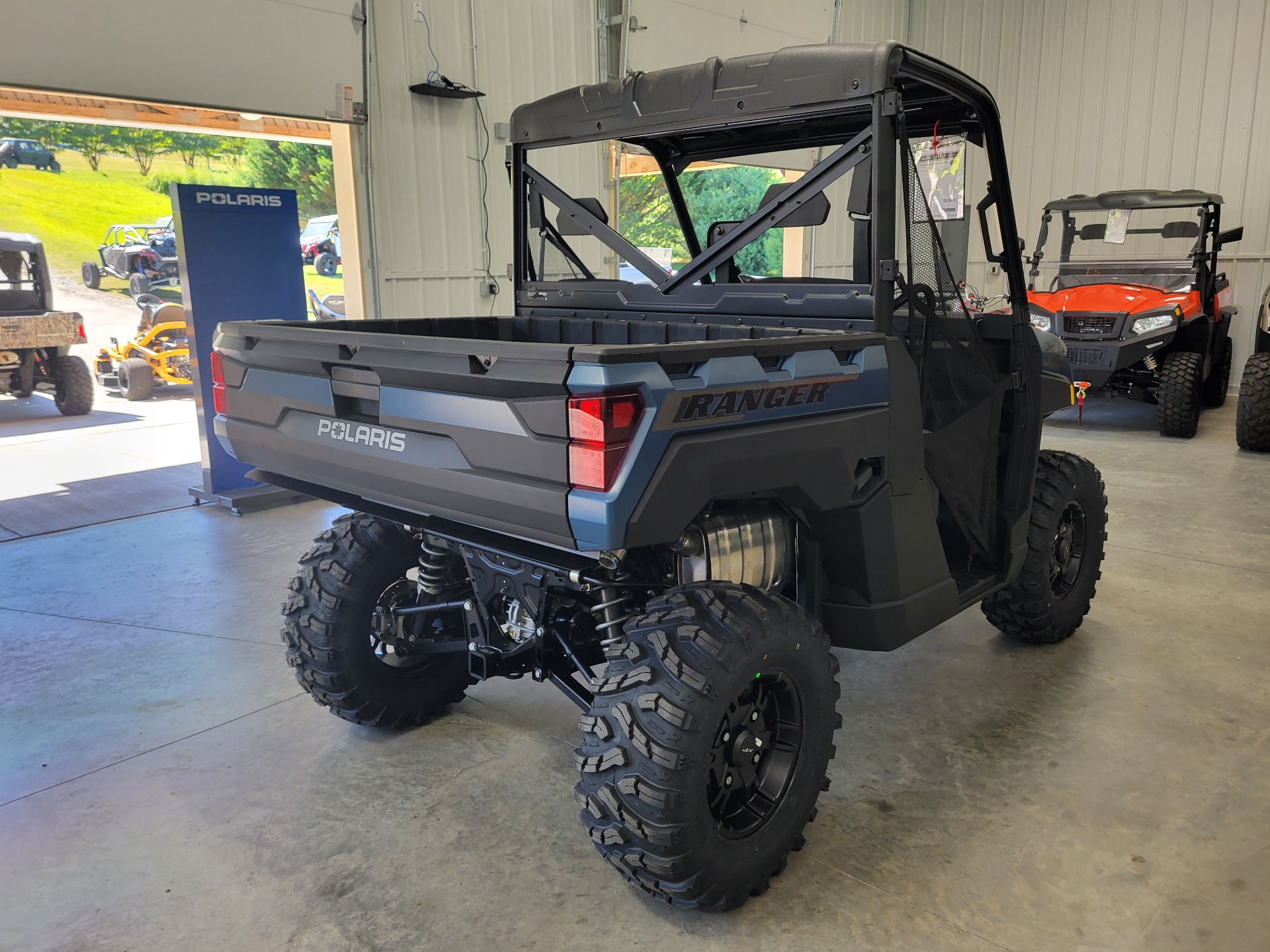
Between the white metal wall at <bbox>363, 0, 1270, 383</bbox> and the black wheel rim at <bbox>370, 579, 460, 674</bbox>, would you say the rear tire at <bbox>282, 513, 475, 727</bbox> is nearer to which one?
the black wheel rim at <bbox>370, 579, 460, 674</bbox>

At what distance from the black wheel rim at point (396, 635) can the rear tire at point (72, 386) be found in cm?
762

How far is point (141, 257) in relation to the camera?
1236cm

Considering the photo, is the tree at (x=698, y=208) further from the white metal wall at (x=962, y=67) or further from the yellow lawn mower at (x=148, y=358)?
the yellow lawn mower at (x=148, y=358)

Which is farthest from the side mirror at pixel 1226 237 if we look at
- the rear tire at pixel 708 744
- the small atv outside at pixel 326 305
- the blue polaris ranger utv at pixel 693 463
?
the small atv outside at pixel 326 305

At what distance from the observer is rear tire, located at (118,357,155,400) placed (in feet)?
32.6

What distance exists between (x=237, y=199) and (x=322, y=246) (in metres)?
10.6

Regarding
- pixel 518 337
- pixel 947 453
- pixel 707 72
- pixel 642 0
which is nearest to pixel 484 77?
pixel 642 0

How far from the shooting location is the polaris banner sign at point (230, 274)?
5551 millimetres

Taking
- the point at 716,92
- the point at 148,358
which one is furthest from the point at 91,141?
the point at 716,92

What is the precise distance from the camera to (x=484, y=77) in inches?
292

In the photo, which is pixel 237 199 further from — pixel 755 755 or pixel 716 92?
pixel 755 755

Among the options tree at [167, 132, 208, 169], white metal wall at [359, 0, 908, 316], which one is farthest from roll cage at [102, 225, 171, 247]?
white metal wall at [359, 0, 908, 316]

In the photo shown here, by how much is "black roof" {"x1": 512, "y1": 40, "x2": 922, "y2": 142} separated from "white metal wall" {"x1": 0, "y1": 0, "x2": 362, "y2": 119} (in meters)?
3.30

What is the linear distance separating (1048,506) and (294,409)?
2.54 m
